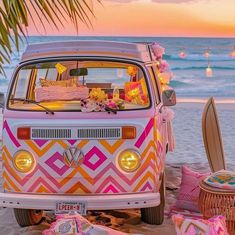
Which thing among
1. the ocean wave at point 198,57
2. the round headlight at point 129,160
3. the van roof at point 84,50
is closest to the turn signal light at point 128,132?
the round headlight at point 129,160

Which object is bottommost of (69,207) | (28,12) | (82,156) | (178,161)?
(69,207)

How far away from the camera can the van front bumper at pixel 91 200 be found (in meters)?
5.58

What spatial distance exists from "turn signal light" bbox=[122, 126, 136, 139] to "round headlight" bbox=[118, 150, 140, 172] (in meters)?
0.15

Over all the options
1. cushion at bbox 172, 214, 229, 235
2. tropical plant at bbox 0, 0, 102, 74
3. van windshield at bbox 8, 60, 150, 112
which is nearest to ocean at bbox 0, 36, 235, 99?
van windshield at bbox 8, 60, 150, 112

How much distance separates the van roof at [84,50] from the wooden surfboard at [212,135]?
119cm

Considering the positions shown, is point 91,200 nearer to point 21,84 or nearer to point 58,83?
point 21,84

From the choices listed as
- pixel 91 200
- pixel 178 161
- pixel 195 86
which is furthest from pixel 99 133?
pixel 195 86

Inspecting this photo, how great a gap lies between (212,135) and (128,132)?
178 cm

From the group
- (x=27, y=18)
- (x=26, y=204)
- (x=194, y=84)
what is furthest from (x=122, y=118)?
(x=194, y=84)

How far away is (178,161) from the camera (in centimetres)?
1062

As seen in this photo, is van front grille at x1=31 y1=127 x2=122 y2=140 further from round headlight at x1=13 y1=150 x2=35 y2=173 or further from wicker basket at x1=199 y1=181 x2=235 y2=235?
wicker basket at x1=199 y1=181 x2=235 y2=235

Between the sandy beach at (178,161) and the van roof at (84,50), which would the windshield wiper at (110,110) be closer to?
the van roof at (84,50)

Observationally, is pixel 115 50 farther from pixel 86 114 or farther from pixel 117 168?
pixel 117 168

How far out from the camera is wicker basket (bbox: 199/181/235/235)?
5.48 meters
